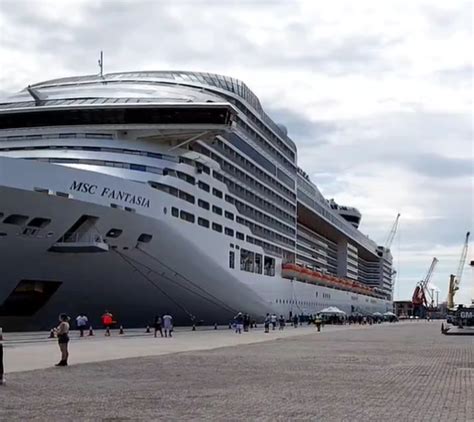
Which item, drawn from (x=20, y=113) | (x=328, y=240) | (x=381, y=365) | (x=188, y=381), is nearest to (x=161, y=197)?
(x=20, y=113)

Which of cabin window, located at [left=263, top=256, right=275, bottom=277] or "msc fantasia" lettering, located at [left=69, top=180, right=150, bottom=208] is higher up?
"msc fantasia" lettering, located at [left=69, top=180, right=150, bottom=208]

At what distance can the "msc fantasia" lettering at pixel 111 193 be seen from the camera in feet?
99.3

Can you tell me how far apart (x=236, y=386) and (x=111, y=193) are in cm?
1907

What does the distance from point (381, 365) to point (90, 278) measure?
56.0 ft

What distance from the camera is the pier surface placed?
402 inches

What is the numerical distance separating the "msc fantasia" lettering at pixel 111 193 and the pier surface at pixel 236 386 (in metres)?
8.34

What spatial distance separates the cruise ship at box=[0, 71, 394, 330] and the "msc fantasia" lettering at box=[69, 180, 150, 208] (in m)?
0.05

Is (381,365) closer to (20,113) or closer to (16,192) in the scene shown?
(16,192)

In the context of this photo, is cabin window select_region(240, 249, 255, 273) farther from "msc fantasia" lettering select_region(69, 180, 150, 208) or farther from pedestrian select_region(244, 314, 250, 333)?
"msc fantasia" lettering select_region(69, 180, 150, 208)

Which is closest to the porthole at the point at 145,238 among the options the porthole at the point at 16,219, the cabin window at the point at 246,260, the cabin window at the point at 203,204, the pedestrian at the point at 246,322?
the cabin window at the point at 203,204

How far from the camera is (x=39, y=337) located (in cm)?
2908

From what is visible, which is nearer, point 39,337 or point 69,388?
point 69,388

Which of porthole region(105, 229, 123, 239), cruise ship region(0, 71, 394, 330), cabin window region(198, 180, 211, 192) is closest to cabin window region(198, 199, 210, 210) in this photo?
cruise ship region(0, 71, 394, 330)

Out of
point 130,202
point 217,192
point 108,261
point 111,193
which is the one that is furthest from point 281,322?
point 111,193
